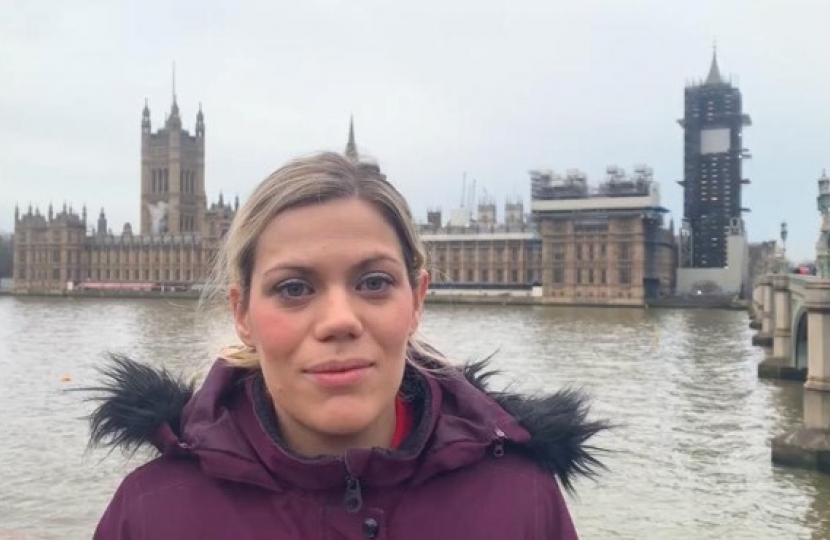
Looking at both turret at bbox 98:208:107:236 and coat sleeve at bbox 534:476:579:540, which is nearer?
coat sleeve at bbox 534:476:579:540

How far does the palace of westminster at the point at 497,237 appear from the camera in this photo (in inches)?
3182

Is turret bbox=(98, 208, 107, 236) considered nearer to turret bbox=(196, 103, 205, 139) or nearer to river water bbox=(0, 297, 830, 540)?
turret bbox=(196, 103, 205, 139)

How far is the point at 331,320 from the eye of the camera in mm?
1669

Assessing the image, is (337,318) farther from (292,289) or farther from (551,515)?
(551,515)

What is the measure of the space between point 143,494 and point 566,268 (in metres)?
80.7

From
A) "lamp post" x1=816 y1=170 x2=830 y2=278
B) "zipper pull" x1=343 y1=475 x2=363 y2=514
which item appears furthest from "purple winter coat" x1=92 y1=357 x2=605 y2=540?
"lamp post" x1=816 y1=170 x2=830 y2=278

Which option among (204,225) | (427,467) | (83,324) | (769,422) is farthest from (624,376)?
(204,225)

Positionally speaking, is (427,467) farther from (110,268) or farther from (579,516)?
(110,268)

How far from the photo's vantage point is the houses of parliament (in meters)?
80.6

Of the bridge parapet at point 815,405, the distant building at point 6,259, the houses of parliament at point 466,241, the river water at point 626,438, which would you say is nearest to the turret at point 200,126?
the houses of parliament at point 466,241

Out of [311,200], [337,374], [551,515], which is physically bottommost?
[551,515]

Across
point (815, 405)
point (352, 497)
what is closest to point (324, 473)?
point (352, 497)

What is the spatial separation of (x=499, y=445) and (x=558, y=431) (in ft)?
0.43

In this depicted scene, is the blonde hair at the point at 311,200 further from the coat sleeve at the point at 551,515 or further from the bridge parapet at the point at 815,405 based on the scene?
the bridge parapet at the point at 815,405
